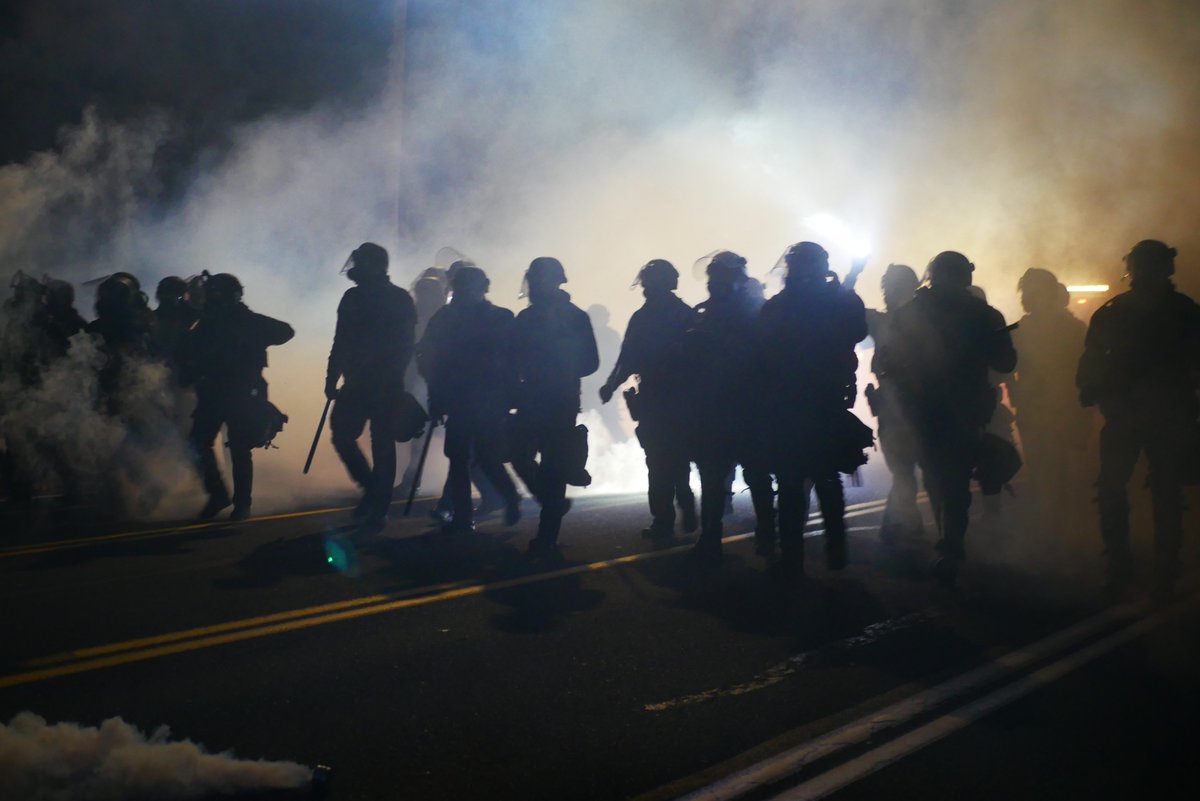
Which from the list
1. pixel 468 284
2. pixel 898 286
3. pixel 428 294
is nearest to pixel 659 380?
pixel 468 284

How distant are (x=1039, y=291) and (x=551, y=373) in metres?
4.01

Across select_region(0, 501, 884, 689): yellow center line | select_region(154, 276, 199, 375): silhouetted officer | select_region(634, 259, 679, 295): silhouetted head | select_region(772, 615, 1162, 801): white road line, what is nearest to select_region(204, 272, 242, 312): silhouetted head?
select_region(154, 276, 199, 375): silhouetted officer

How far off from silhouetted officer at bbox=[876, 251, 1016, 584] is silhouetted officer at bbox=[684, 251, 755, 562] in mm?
1006

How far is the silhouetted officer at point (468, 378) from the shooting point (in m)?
7.59

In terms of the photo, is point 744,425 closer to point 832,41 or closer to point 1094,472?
point 1094,472

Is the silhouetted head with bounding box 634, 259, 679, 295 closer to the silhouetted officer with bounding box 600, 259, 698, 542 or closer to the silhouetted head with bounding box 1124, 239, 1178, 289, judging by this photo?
the silhouetted officer with bounding box 600, 259, 698, 542

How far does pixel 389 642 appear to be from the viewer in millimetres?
4730

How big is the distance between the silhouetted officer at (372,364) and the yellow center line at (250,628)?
2264 millimetres

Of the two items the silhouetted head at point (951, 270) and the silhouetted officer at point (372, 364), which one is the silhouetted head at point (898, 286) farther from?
the silhouetted officer at point (372, 364)

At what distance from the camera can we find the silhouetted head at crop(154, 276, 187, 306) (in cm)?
972

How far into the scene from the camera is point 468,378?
24.9 feet

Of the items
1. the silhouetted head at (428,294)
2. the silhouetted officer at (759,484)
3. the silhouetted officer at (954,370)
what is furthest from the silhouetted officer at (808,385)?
the silhouetted head at (428,294)

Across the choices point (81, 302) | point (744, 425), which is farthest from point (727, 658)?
point (81, 302)

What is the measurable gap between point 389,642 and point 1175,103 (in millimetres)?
13558
